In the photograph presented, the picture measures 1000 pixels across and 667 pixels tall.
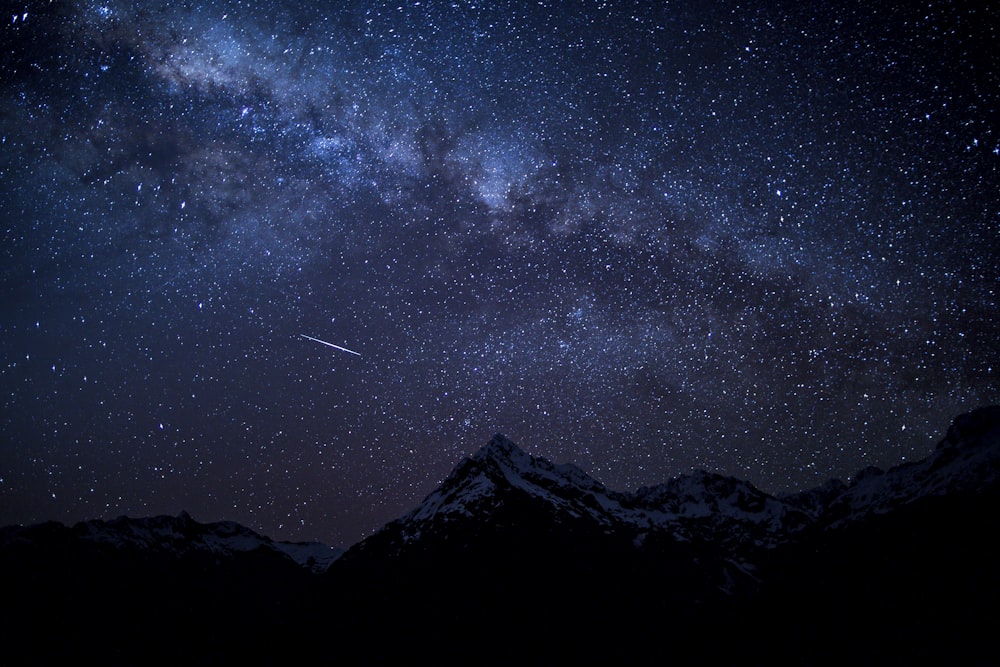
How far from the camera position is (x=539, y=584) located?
124688 millimetres

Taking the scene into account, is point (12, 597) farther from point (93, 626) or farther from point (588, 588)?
point (588, 588)

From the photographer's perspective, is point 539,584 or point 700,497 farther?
point 700,497

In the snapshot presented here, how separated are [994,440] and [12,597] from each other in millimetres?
222115

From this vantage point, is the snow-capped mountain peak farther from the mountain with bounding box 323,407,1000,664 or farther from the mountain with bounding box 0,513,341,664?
the mountain with bounding box 0,513,341,664

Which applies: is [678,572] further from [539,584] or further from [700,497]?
[700,497]

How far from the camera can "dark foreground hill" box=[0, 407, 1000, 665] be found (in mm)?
104750

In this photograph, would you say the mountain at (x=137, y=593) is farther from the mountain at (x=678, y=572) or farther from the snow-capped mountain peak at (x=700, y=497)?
the snow-capped mountain peak at (x=700, y=497)

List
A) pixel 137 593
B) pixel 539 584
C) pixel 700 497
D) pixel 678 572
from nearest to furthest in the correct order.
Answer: pixel 539 584 → pixel 137 593 → pixel 678 572 → pixel 700 497

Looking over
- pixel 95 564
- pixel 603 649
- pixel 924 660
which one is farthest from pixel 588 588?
pixel 95 564

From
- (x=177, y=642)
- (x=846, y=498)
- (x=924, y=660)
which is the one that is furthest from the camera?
(x=846, y=498)

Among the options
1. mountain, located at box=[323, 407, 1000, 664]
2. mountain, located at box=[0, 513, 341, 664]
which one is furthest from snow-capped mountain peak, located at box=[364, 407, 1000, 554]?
mountain, located at box=[0, 513, 341, 664]

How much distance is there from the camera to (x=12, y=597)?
112312mm

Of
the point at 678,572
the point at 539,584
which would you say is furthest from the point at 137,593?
the point at 678,572

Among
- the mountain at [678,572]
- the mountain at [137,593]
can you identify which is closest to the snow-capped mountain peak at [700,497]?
the mountain at [678,572]
